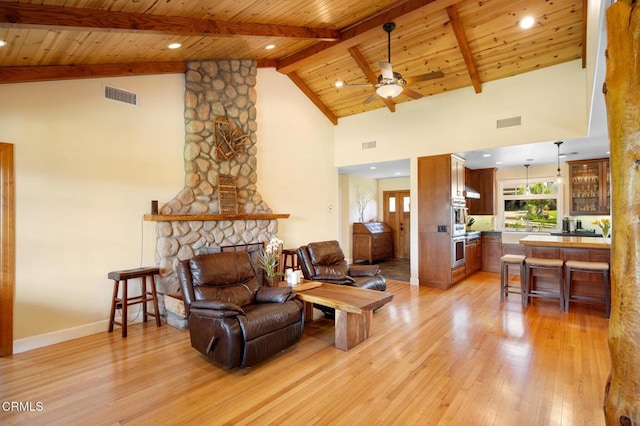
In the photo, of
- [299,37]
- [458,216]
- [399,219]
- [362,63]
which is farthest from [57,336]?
[399,219]

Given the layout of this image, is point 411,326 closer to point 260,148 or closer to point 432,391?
point 432,391

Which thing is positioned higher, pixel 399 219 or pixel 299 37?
pixel 299 37

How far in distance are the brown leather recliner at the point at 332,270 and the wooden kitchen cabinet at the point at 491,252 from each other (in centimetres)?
401

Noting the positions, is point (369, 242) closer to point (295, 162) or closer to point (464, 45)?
point (295, 162)

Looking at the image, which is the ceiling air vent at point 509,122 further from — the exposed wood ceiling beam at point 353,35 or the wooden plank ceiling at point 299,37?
the exposed wood ceiling beam at point 353,35

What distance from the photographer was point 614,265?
1082mm

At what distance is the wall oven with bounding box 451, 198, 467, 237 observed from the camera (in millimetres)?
6074

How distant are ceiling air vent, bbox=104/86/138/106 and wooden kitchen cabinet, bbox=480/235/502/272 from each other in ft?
24.7

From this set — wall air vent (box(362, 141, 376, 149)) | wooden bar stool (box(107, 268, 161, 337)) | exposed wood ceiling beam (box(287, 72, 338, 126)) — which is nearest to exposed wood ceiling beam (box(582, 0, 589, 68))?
wall air vent (box(362, 141, 376, 149))

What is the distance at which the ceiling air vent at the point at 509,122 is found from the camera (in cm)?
534

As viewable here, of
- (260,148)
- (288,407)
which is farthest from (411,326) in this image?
(260,148)

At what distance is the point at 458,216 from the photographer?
631cm

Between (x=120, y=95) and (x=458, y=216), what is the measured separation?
6.00m

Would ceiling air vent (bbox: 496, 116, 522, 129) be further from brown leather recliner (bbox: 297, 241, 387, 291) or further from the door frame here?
the door frame
